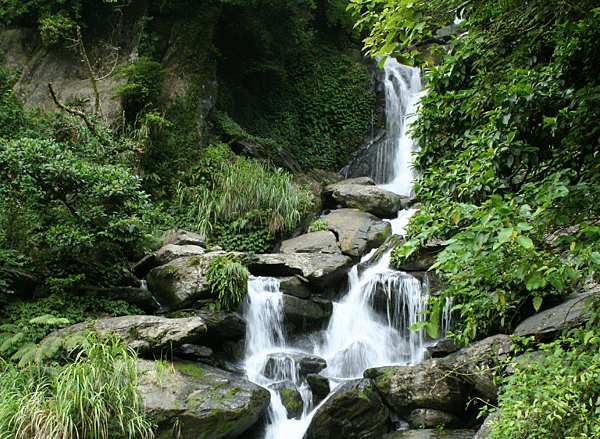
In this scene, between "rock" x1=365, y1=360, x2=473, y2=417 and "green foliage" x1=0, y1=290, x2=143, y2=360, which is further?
→ "rock" x1=365, y1=360, x2=473, y2=417

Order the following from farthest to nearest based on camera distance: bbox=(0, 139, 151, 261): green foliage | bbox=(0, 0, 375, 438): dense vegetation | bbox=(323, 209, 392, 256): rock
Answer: bbox=(323, 209, 392, 256): rock
bbox=(0, 139, 151, 261): green foliage
bbox=(0, 0, 375, 438): dense vegetation

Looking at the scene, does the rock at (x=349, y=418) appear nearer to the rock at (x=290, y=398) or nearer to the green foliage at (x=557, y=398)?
the rock at (x=290, y=398)

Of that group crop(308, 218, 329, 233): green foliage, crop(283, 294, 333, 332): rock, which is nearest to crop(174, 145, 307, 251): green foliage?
crop(308, 218, 329, 233): green foliage

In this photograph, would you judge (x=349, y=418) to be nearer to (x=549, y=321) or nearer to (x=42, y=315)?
(x=549, y=321)

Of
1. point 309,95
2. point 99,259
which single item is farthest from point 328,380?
point 309,95

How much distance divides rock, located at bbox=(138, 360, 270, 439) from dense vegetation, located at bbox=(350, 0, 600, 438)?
3083mm

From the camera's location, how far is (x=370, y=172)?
50.5ft

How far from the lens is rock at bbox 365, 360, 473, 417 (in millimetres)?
5650

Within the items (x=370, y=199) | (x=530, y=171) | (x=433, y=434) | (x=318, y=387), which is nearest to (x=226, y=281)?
(x=318, y=387)

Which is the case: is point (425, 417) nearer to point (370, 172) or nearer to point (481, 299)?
point (481, 299)

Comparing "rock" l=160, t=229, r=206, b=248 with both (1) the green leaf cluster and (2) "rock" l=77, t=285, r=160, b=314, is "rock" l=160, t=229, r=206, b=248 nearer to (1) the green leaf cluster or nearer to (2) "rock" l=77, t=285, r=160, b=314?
(2) "rock" l=77, t=285, r=160, b=314

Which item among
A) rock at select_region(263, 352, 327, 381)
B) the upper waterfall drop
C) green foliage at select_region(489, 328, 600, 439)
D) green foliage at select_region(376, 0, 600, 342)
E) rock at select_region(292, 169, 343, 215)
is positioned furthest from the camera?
the upper waterfall drop

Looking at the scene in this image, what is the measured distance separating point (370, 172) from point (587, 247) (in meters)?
13.1

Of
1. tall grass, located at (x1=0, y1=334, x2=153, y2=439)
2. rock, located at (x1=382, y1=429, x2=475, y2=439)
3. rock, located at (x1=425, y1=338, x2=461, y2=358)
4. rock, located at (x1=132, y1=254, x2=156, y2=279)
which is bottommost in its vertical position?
rock, located at (x1=382, y1=429, x2=475, y2=439)
